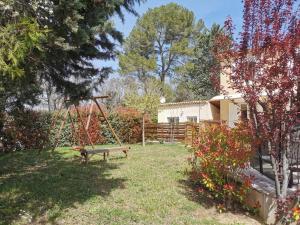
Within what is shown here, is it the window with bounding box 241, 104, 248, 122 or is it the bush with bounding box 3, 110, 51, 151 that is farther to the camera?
the bush with bounding box 3, 110, 51, 151

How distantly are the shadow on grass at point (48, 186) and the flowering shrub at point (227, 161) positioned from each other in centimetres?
246

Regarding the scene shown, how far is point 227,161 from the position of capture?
334 inches

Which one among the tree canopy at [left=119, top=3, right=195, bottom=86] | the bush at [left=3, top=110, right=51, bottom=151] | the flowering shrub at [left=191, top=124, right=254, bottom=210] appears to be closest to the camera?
the flowering shrub at [left=191, top=124, right=254, bottom=210]

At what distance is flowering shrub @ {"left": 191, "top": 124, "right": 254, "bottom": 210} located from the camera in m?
8.27

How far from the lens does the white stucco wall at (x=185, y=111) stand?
100 feet

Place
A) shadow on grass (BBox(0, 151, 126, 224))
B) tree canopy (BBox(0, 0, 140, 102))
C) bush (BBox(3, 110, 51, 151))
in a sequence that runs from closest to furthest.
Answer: tree canopy (BBox(0, 0, 140, 102)), shadow on grass (BBox(0, 151, 126, 224)), bush (BBox(3, 110, 51, 151))

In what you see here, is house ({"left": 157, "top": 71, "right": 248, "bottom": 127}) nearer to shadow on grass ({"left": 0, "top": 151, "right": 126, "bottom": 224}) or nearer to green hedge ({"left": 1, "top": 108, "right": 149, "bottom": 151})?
green hedge ({"left": 1, "top": 108, "right": 149, "bottom": 151})

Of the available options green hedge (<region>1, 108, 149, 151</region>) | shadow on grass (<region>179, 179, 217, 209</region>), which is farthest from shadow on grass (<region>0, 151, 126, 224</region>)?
green hedge (<region>1, 108, 149, 151</region>)

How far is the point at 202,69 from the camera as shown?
1622 inches

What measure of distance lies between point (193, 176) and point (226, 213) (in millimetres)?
1521

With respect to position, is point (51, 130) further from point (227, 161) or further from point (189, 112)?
point (227, 161)

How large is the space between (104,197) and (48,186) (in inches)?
74.4

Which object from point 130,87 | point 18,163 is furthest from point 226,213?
point 130,87

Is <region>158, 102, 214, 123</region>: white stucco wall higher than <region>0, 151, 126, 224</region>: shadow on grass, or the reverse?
<region>158, 102, 214, 123</region>: white stucco wall
